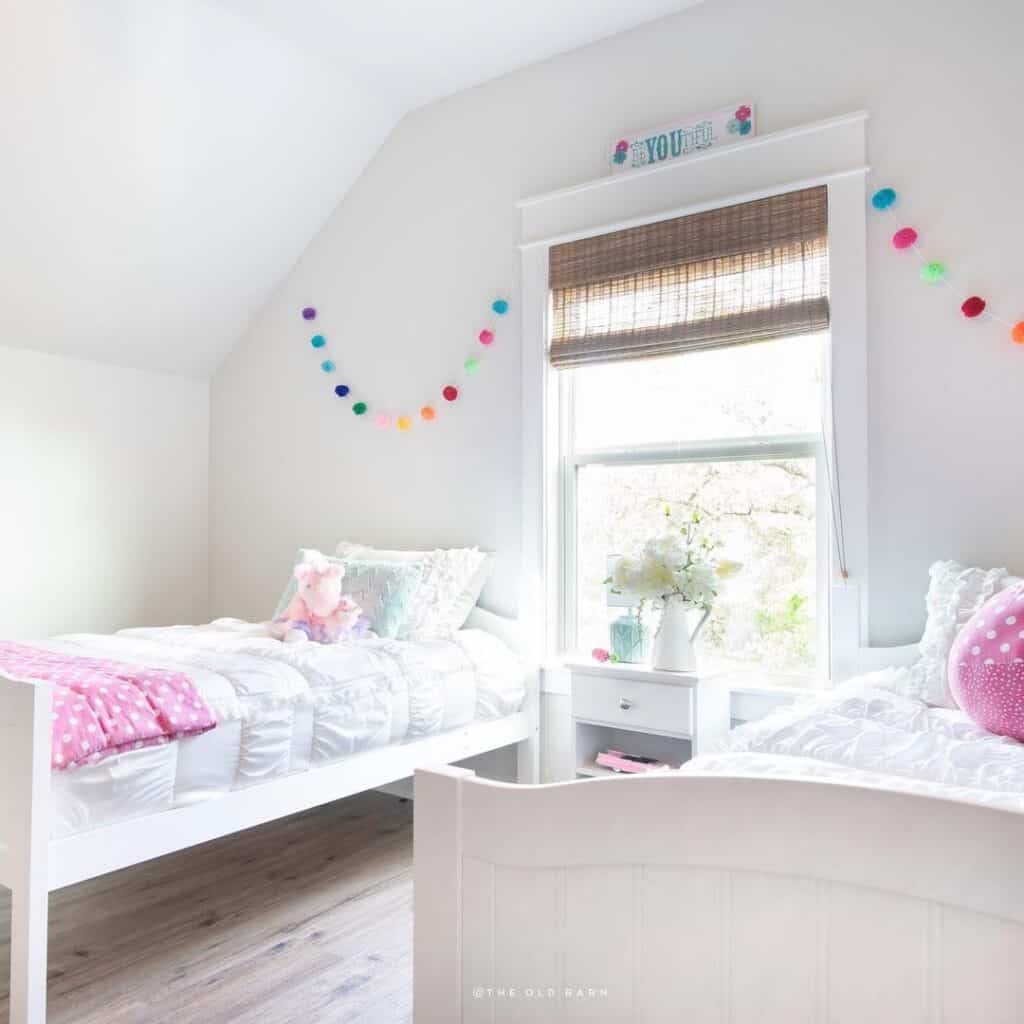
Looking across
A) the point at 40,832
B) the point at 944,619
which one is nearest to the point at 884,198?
the point at 944,619

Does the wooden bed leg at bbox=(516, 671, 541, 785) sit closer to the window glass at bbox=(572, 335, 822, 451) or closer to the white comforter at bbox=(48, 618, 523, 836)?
the white comforter at bbox=(48, 618, 523, 836)

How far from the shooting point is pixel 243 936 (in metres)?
2.27

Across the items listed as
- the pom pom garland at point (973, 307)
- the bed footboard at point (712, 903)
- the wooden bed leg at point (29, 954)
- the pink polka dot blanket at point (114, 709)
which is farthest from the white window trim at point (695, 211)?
the wooden bed leg at point (29, 954)

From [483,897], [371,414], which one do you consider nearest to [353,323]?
[371,414]

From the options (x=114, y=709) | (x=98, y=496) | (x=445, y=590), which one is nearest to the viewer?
(x=114, y=709)

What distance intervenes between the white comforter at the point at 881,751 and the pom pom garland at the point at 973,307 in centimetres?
105

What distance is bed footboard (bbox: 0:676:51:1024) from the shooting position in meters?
1.76

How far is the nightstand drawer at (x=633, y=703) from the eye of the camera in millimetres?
2617

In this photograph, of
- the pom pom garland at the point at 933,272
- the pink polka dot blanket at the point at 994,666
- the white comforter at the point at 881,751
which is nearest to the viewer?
the white comforter at the point at 881,751

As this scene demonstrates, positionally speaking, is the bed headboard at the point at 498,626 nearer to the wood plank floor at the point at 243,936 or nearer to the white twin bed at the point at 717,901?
the wood plank floor at the point at 243,936

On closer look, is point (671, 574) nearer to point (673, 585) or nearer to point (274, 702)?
point (673, 585)

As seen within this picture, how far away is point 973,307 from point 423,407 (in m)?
1.96

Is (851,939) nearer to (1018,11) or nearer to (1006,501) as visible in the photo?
(1006,501)

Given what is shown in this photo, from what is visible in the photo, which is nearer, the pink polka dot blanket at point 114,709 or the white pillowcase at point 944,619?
the pink polka dot blanket at point 114,709
